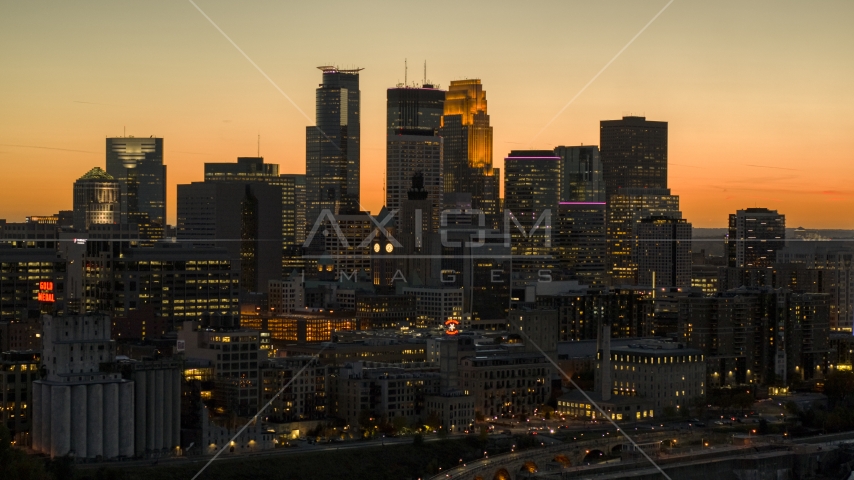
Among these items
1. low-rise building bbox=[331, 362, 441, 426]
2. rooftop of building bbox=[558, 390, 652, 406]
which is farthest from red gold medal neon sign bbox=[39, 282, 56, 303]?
rooftop of building bbox=[558, 390, 652, 406]

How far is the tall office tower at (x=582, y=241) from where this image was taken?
14938 centimetres

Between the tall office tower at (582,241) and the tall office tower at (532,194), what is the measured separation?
1.23m

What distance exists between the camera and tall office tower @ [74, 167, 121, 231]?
12825cm

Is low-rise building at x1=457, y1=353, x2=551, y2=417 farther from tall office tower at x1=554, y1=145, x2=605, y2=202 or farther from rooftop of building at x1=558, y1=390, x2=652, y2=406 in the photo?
tall office tower at x1=554, y1=145, x2=605, y2=202

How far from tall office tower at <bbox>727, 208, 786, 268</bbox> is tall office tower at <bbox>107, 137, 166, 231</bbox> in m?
52.3

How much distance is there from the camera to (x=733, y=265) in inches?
5630

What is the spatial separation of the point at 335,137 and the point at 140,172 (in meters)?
31.1

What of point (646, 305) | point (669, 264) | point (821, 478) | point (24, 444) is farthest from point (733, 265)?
point (24, 444)

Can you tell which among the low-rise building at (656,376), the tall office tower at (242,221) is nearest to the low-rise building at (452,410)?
the low-rise building at (656,376)

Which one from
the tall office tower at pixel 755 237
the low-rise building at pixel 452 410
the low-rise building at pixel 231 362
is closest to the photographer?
the low-rise building at pixel 231 362

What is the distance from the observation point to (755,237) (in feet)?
472

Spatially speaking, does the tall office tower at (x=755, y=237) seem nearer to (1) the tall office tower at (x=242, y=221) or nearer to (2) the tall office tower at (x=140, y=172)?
(1) the tall office tower at (x=242, y=221)

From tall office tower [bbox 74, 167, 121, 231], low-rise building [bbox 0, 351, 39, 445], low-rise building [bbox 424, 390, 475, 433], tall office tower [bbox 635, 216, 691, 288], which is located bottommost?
low-rise building [bbox 424, 390, 475, 433]

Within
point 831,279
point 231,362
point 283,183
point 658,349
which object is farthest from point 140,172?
point 231,362
